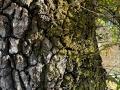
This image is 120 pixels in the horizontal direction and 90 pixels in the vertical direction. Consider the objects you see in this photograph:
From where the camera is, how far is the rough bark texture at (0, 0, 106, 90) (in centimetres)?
114

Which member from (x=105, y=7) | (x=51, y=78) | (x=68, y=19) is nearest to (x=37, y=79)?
(x=51, y=78)

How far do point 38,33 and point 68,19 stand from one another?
161 millimetres

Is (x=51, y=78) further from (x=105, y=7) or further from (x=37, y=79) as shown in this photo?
(x=105, y=7)

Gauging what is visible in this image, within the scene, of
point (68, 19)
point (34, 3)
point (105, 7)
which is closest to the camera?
point (34, 3)

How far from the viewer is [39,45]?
3.84ft

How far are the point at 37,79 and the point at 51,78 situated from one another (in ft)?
0.19

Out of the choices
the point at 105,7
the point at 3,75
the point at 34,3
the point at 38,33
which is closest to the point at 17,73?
the point at 3,75

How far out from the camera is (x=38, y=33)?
Answer: 1.16 metres

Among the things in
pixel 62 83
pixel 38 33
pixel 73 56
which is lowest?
pixel 62 83

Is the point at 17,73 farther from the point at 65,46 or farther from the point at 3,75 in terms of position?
the point at 65,46

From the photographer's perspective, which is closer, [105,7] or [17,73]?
[17,73]

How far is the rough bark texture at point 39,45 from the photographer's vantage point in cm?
114

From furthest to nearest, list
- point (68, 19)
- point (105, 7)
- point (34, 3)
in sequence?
1. point (105, 7)
2. point (68, 19)
3. point (34, 3)

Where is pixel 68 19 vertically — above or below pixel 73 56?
above
